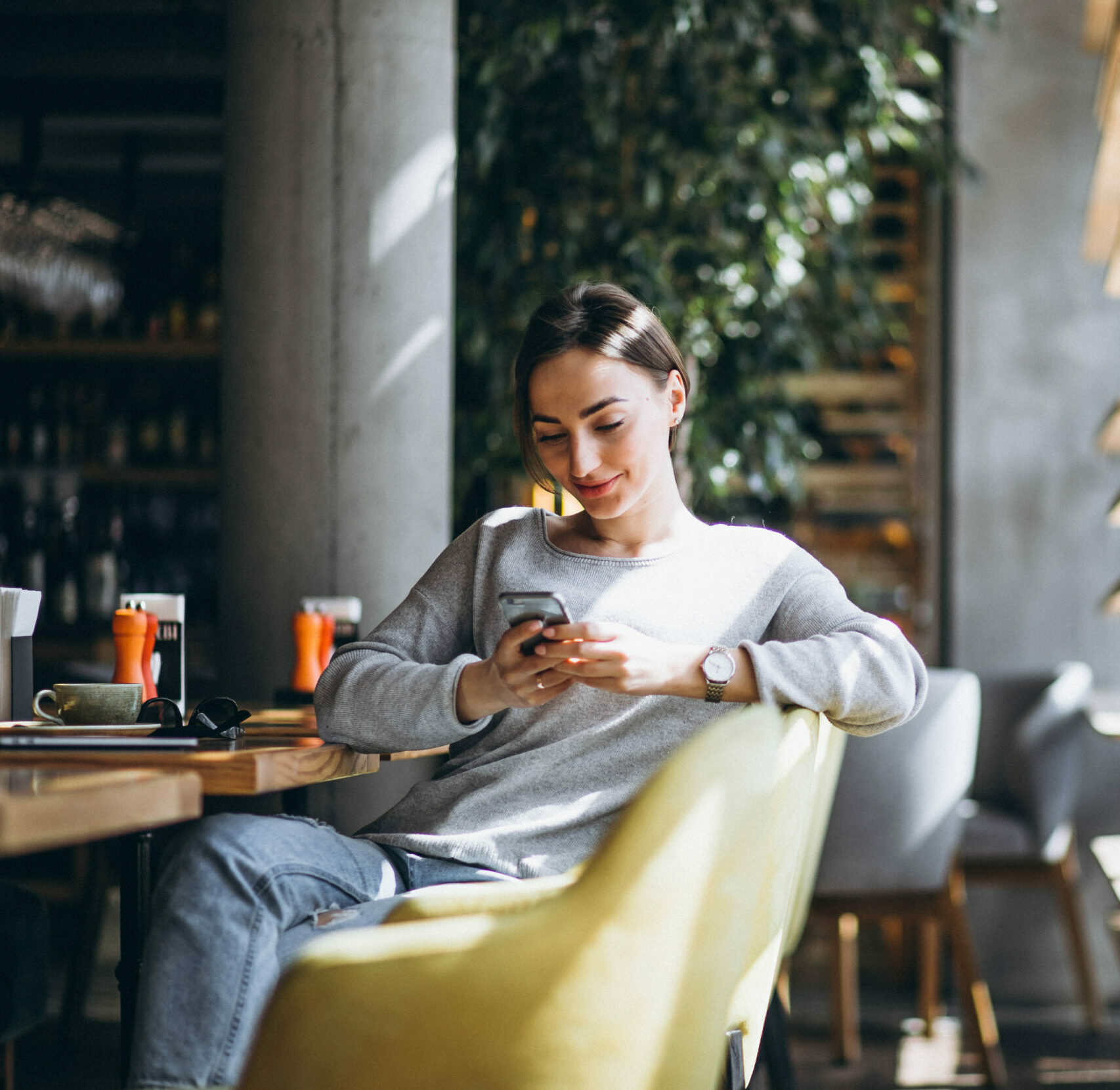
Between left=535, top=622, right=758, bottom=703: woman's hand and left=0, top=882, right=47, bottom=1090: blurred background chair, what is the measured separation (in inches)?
31.9

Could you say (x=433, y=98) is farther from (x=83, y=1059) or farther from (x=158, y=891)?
(x=83, y=1059)

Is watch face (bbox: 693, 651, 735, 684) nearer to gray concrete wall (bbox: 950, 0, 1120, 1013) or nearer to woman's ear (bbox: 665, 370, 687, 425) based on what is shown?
woman's ear (bbox: 665, 370, 687, 425)

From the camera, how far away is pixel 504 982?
0.85m

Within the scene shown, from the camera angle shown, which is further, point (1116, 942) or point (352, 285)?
point (1116, 942)

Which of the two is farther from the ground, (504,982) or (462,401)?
(462,401)

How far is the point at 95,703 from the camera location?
1694mm

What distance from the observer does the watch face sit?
4.70ft

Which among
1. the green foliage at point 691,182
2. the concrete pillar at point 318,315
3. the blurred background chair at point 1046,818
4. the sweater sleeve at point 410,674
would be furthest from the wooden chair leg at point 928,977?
the sweater sleeve at point 410,674

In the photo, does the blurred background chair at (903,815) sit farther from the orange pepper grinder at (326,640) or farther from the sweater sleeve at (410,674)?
the sweater sleeve at (410,674)

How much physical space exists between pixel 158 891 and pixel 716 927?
58 cm

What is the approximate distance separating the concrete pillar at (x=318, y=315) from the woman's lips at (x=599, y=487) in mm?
947

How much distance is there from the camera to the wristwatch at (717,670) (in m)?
1.43

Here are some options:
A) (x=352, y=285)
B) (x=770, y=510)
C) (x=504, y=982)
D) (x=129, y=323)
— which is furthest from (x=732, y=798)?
(x=129, y=323)

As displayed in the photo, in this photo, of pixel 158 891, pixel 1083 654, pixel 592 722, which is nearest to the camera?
pixel 158 891
